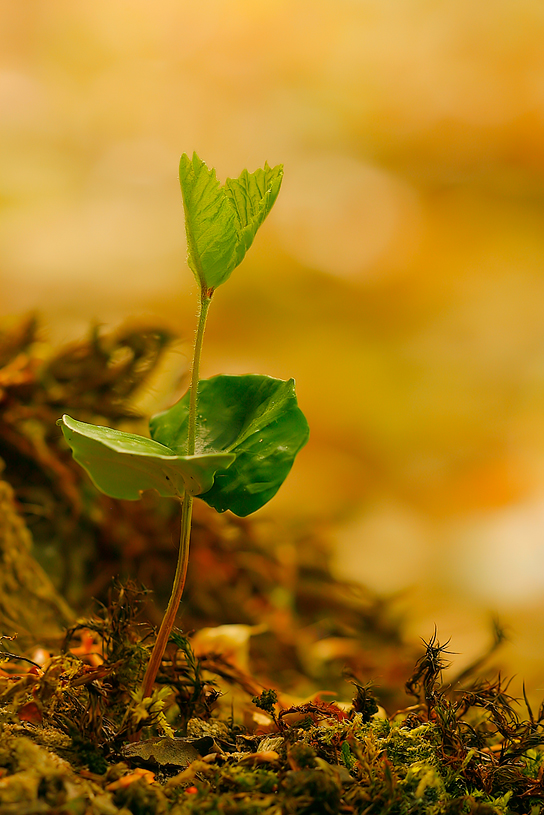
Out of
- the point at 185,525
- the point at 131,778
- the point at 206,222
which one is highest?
the point at 206,222

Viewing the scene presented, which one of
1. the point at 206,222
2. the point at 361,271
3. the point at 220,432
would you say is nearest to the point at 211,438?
the point at 220,432

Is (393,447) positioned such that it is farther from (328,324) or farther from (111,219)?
(111,219)

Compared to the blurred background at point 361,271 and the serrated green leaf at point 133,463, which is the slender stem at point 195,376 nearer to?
the serrated green leaf at point 133,463

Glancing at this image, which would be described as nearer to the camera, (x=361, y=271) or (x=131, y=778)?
(x=131, y=778)

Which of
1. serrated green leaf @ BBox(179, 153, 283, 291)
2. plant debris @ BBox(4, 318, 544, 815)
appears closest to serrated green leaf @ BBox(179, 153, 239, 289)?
serrated green leaf @ BBox(179, 153, 283, 291)

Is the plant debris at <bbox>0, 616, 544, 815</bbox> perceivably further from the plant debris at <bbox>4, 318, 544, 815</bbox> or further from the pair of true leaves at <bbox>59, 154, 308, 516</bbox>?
the pair of true leaves at <bbox>59, 154, 308, 516</bbox>

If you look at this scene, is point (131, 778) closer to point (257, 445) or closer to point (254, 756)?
point (254, 756)
